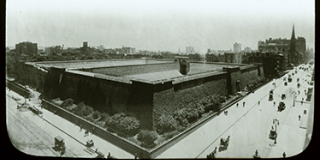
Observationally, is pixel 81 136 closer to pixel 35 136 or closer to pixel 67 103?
pixel 35 136

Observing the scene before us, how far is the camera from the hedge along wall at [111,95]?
10867 millimetres

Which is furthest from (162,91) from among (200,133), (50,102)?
(50,102)

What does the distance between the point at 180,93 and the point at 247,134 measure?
4526mm

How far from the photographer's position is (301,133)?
39.4 ft

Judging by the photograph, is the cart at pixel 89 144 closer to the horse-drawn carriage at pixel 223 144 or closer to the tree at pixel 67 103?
the tree at pixel 67 103

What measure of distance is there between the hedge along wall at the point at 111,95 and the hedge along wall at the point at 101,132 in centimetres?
135

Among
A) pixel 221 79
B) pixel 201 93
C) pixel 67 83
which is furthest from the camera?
pixel 221 79

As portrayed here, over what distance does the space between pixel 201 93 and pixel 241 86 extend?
8.61 meters

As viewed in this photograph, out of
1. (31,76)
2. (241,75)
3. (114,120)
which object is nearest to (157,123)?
(114,120)

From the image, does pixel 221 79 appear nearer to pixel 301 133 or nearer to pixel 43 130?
pixel 301 133

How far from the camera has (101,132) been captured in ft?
35.9

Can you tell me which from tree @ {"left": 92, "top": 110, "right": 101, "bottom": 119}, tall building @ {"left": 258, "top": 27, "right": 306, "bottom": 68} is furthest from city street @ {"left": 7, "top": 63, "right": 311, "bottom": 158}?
tall building @ {"left": 258, "top": 27, "right": 306, "bottom": 68}

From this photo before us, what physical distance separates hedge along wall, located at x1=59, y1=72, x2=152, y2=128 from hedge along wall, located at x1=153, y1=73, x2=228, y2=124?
50cm

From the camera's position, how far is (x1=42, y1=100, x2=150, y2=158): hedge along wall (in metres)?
9.15
